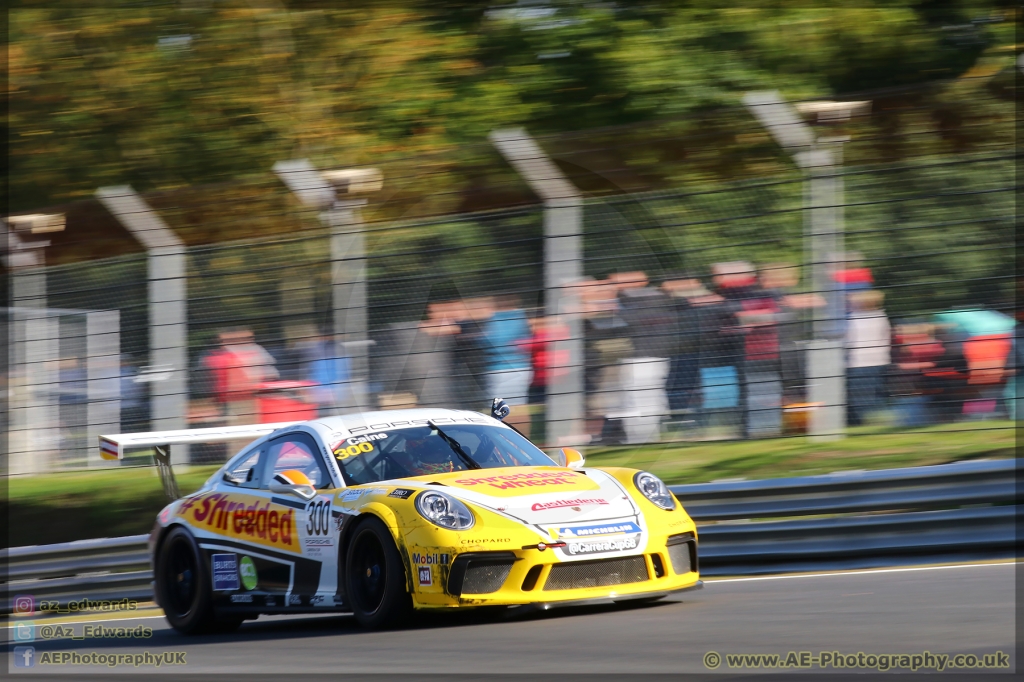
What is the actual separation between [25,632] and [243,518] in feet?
6.62

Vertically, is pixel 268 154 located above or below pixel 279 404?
above

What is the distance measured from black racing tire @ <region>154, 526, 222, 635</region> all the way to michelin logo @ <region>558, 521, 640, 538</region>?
2.44 m

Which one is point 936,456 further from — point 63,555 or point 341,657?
point 63,555

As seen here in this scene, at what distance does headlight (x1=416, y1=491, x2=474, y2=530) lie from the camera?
6.37m

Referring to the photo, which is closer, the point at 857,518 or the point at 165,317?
the point at 857,518

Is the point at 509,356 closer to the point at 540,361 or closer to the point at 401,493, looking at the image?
the point at 540,361

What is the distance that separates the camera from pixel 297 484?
7.12 meters

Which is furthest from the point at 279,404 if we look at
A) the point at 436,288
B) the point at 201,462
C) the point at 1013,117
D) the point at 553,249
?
the point at 1013,117

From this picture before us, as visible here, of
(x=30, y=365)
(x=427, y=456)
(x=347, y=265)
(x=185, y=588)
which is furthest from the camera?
(x=30, y=365)

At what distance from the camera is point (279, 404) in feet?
33.5

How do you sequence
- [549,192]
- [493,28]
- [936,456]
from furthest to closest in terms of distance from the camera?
[493,28] → [549,192] → [936,456]

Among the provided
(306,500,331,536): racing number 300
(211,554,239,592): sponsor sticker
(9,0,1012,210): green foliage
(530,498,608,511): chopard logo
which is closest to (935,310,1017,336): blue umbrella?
(530,498,608,511): chopard logo

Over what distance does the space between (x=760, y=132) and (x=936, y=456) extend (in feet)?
7.39

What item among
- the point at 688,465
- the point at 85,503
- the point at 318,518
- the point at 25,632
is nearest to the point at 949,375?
the point at 688,465
